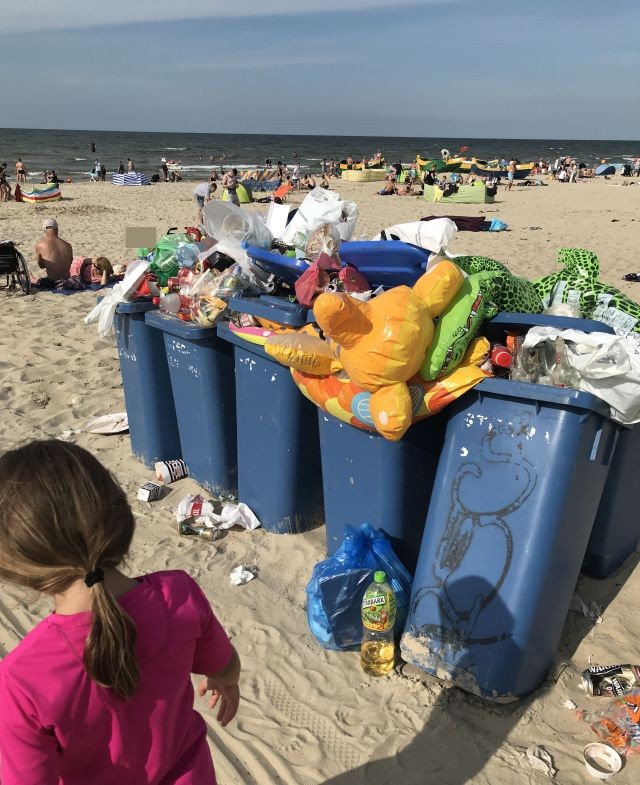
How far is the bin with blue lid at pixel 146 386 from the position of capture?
4.24 meters

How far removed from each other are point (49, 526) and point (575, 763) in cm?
212

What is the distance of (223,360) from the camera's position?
3.84 m

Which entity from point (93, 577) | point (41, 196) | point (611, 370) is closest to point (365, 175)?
point (41, 196)

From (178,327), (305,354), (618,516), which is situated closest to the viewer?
(305,354)

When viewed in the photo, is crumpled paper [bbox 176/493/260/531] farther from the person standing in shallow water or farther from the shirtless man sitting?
the person standing in shallow water

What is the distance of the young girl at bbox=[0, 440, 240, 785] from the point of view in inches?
45.1

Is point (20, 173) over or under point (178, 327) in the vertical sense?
under

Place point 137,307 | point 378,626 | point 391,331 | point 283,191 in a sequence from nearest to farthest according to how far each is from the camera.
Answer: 1. point 391,331
2. point 378,626
3. point 137,307
4. point 283,191

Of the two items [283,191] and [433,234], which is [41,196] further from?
[433,234]

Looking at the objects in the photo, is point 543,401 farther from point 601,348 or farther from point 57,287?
point 57,287

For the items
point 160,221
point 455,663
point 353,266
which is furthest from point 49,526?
point 160,221

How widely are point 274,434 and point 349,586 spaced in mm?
983

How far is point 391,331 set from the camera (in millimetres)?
2541

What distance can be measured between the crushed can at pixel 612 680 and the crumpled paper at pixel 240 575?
1.60 m
